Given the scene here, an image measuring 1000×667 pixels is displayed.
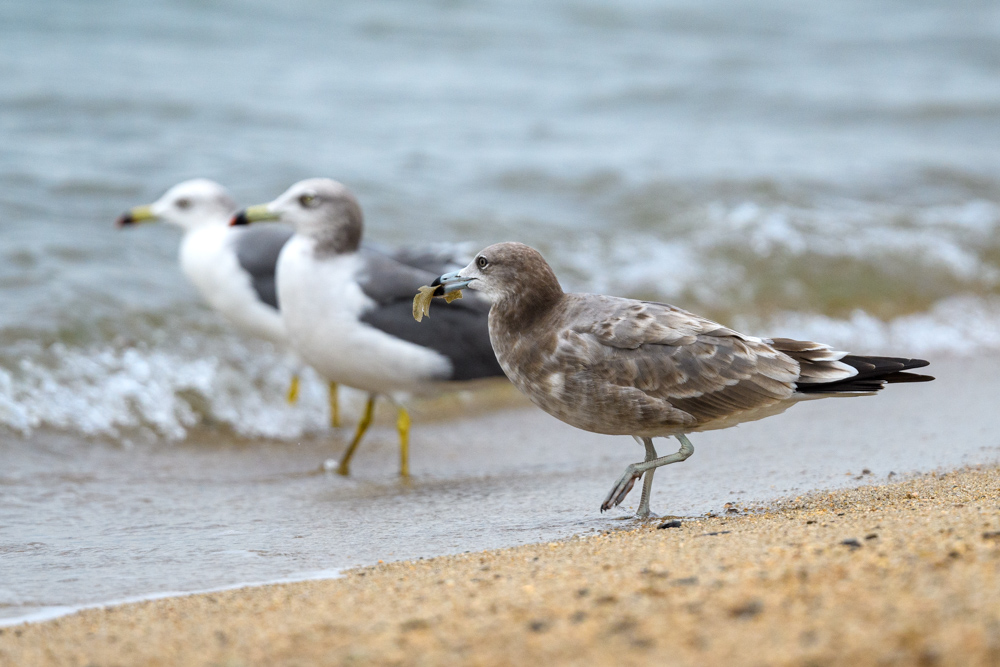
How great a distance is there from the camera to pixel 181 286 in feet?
27.0

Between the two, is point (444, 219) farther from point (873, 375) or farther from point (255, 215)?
point (873, 375)

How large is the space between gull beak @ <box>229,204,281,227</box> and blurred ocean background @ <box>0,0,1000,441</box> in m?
1.08

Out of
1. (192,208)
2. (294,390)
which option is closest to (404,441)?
(294,390)

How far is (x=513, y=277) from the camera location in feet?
14.3

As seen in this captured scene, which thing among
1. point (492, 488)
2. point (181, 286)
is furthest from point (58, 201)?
point (492, 488)

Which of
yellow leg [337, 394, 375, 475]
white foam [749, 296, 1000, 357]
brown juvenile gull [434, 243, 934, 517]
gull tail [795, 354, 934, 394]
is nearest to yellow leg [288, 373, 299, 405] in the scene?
yellow leg [337, 394, 375, 475]

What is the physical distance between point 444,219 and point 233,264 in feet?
9.31

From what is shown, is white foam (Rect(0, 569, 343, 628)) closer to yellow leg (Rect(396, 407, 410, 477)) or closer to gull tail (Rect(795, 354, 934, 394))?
gull tail (Rect(795, 354, 934, 394))

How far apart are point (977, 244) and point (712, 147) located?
354cm

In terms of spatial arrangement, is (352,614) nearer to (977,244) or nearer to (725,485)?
(725,485)

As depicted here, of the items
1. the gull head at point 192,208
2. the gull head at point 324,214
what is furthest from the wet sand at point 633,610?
the gull head at point 192,208

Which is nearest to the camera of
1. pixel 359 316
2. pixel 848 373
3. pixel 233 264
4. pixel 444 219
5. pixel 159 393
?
pixel 848 373

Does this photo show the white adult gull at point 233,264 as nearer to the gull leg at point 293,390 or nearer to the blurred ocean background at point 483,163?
the gull leg at point 293,390

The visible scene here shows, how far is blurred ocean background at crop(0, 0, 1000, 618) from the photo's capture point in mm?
4777
